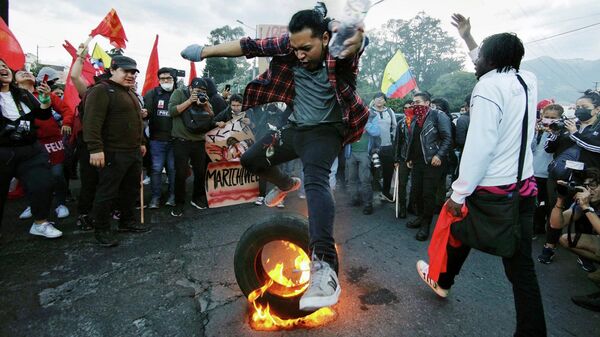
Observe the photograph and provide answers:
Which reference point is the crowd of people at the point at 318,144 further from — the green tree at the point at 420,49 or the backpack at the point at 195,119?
the green tree at the point at 420,49

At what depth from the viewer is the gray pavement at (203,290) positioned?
2613mm

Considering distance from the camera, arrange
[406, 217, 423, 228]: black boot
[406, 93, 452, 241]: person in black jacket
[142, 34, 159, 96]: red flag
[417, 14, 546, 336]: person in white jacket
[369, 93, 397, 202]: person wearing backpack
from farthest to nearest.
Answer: [142, 34, 159, 96]: red flag, [369, 93, 397, 202]: person wearing backpack, [406, 217, 423, 228]: black boot, [406, 93, 452, 241]: person in black jacket, [417, 14, 546, 336]: person in white jacket

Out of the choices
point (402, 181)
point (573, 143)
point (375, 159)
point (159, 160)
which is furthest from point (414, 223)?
point (159, 160)

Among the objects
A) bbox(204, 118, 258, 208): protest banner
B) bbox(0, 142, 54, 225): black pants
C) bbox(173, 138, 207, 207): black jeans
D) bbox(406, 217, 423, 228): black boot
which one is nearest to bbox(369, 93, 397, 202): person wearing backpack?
bbox(406, 217, 423, 228): black boot

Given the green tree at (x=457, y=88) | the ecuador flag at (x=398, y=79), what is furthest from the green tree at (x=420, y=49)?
the ecuador flag at (x=398, y=79)

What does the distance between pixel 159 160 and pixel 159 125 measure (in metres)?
0.61

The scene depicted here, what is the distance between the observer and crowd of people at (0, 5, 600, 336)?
2232 millimetres

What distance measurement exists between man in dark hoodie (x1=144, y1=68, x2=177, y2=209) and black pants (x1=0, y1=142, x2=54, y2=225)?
1.68 meters

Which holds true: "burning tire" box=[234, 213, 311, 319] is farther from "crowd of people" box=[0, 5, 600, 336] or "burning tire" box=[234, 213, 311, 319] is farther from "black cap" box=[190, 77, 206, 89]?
"black cap" box=[190, 77, 206, 89]

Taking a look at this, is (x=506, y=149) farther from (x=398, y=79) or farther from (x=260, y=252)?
(x=398, y=79)

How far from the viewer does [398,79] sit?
10.6 meters

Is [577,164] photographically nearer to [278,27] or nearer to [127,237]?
[127,237]

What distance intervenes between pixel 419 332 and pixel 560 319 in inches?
56.7

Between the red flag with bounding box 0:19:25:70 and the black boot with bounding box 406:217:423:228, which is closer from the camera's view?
the red flag with bounding box 0:19:25:70
